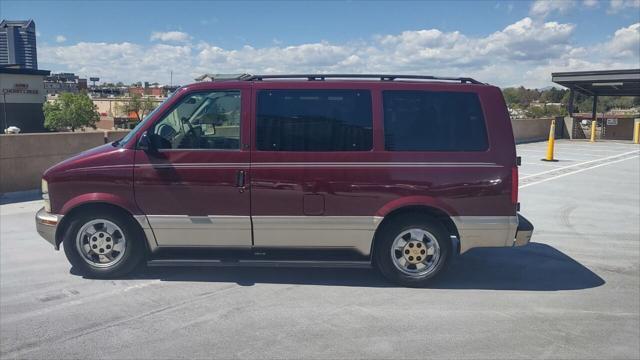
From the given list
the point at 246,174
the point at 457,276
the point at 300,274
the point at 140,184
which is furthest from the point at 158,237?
the point at 457,276

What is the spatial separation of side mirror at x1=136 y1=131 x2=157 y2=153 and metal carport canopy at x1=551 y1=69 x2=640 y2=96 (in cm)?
2802

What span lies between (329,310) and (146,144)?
2.49 meters

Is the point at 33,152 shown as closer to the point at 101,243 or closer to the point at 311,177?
the point at 101,243

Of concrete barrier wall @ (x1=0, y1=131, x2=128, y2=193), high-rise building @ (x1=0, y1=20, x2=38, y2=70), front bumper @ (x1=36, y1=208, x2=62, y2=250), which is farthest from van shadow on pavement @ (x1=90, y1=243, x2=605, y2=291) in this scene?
high-rise building @ (x1=0, y1=20, x2=38, y2=70)

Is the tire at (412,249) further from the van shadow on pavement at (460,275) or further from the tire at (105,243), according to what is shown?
the tire at (105,243)

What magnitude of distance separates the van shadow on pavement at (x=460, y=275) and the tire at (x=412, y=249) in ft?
0.64

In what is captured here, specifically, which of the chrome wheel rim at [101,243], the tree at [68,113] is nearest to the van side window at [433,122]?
the chrome wheel rim at [101,243]

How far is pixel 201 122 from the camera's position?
563cm

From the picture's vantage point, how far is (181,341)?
14.2 feet

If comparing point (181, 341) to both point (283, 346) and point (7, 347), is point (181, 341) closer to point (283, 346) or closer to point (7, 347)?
point (283, 346)

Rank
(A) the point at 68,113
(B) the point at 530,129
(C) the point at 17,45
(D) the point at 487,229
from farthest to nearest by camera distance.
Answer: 1. (A) the point at 68,113
2. (C) the point at 17,45
3. (B) the point at 530,129
4. (D) the point at 487,229

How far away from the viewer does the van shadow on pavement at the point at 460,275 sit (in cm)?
586

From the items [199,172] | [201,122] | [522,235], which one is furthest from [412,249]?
[201,122]

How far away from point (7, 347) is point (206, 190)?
7.24ft
